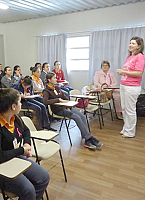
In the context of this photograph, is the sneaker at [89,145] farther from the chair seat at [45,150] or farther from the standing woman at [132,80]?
the chair seat at [45,150]

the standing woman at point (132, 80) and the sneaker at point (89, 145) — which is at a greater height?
the standing woman at point (132, 80)

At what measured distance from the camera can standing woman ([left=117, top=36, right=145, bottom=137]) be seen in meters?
2.76

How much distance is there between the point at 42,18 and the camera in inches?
222

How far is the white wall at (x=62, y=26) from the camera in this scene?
442 centimetres

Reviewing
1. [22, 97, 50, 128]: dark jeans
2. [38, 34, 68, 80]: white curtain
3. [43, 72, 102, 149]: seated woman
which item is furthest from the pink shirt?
[38, 34, 68, 80]: white curtain

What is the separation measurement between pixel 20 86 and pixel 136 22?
3219 mm

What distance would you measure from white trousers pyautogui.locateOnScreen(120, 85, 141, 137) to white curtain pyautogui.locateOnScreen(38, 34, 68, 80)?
2.80 meters

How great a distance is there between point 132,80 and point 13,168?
2328mm

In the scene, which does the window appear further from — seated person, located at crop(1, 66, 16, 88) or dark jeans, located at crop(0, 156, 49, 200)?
dark jeans, located at crop(0, 156, 49, 200)

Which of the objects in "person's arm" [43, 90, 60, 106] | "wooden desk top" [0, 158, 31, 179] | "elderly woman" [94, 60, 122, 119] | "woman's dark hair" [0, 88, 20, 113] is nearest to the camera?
"wooden desk top" [0, 158, 31, 179]

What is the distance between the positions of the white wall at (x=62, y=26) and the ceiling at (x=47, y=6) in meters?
0.17

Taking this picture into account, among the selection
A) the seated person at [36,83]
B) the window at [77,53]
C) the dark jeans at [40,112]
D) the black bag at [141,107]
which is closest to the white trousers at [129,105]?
the black bag at [141,107]

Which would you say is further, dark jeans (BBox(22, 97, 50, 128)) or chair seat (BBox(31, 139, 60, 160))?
dark jeans (BBox(22, 97, 50, 128))

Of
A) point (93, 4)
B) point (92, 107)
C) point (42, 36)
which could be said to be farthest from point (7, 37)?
point (92, 107)
